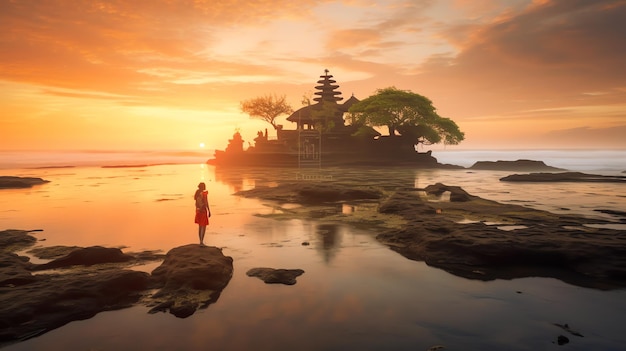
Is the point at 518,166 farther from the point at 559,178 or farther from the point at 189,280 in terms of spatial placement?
the point at 189,280

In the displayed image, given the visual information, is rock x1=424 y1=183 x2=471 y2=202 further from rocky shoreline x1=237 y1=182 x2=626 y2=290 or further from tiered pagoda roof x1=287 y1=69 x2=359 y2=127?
tiered pagoda roof x1=287 y1=69 x2=359 y2=127

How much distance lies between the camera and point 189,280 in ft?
23.2

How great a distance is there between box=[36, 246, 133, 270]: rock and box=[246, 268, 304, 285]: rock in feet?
11.0

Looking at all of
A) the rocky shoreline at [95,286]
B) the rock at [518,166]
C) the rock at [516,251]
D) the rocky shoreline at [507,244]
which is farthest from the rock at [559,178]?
the rocky shoreline at [95,286]

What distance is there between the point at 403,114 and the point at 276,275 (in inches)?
1899

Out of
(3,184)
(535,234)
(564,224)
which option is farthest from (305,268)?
(3,184)

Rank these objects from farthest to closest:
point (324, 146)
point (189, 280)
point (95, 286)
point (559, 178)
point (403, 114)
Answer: point (324, 146), point (403, 114), point (559, 178), point (189, 280), point (95, 286)

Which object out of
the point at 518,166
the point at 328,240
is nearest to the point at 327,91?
the point at 518,166

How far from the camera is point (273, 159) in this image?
2158 inches

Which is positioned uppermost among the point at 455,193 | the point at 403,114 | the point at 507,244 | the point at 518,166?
the point at 403,114

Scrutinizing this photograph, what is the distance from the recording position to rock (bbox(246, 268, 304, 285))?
761cm

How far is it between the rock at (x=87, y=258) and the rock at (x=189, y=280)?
68.3 inches

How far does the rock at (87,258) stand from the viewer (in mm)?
8336

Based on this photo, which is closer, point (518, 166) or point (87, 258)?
point (87, 258)
